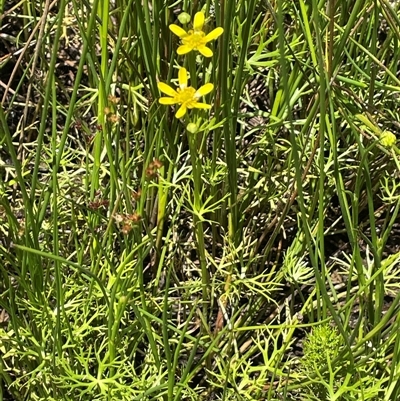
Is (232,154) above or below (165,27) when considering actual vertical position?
below

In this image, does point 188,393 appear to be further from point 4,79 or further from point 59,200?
point 4,79

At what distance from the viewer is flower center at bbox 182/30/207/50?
0.64 meters

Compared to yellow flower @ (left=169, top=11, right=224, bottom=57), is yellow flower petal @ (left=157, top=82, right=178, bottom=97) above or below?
below

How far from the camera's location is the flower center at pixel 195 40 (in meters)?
0.64

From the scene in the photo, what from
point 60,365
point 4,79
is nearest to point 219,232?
point 60,365

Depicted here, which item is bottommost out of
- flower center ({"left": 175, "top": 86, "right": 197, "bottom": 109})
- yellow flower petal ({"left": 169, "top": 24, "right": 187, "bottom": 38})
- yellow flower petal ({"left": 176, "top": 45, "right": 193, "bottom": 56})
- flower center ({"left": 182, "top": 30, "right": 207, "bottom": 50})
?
flower center ({"left": 175, "top": 86, "right": 197, "bottom": 109})

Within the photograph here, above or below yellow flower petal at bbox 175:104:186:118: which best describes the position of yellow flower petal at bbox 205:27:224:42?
above

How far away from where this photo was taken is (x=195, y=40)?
2.12 feet

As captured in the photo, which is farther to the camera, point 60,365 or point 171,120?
point 171,120

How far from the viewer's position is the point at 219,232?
3.10ft

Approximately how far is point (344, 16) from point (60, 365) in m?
0.62

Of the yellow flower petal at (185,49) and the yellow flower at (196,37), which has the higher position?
the yellow flower at (196,37)

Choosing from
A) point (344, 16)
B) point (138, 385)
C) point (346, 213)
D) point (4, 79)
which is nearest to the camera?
point (346, 213)


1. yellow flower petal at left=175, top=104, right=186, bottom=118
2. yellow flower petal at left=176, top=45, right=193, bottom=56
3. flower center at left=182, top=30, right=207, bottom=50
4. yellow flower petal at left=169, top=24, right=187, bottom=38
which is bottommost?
yellow flower petal at left=175, top=104, right=186, bottom=118
